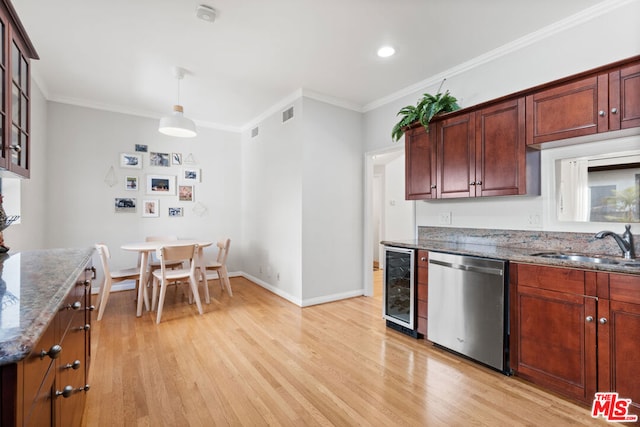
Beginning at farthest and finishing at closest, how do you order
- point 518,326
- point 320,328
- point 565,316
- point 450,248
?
point 320,328 < point 450,248 < point 518,326 < point 565,316

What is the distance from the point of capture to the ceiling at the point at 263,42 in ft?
7.79

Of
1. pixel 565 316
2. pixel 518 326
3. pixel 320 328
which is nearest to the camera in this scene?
pixel 565 316

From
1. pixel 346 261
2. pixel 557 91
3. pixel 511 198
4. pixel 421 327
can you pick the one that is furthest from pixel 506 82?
pixel 346 261

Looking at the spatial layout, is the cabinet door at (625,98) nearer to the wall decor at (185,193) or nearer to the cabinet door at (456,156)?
the cabinet door at (456,156)

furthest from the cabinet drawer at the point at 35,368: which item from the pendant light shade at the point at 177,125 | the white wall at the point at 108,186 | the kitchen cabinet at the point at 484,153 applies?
the white wall at the point at 108,186

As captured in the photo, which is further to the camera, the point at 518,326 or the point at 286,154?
the point at 286,154

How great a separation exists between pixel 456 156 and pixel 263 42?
212 centimetres

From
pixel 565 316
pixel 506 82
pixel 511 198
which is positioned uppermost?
pixel 506 82

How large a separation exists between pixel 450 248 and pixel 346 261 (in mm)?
1880

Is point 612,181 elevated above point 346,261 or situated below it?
above

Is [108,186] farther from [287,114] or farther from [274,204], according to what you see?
[287,114]

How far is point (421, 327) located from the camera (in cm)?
290

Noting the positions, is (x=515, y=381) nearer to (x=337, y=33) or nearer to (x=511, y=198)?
(x=511, y=198)

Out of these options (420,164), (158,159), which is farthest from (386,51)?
(158,159)
